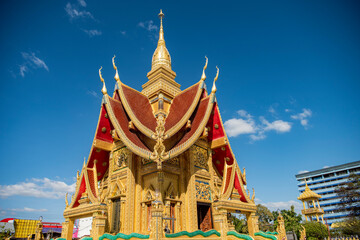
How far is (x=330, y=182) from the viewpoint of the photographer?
60.0 m

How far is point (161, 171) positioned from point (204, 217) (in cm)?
299

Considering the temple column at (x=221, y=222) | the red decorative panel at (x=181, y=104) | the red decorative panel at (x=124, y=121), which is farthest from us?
the red decorative panel at (x=181, y=104)

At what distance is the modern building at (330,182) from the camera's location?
55.8 m

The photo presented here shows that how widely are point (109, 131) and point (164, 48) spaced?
Answer: 7186 millimetres

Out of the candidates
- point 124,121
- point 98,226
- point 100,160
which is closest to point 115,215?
point 98,226

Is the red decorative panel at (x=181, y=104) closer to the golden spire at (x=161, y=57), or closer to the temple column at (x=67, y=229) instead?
the golden spire at (x=161, y=57)

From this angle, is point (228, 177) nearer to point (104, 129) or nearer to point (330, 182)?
point (104, 129)

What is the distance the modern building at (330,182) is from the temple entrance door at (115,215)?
58.3m

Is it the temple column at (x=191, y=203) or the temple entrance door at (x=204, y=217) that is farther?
the temple entrance door at (x=204, y=217)

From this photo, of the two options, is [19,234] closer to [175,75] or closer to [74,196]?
[74,196]

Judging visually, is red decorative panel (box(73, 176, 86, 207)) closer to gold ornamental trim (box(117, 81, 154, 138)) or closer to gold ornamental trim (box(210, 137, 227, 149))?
gold ornamental trim (box(117, 81, 154, 138))

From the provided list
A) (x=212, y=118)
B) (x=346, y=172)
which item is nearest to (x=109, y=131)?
(x=212, y=118)

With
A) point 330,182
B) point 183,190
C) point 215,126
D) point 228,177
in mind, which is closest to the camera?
point 183,190

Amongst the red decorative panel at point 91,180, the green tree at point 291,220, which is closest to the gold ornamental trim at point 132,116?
the red decorative panel at point 91,180
